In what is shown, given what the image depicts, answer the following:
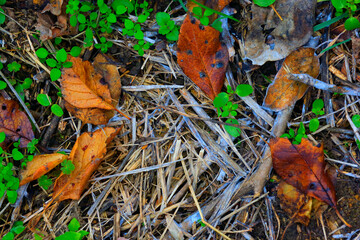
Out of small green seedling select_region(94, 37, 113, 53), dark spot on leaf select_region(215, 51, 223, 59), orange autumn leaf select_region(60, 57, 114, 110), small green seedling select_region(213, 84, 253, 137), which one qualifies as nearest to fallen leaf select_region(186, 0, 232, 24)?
dark spot on leaf select_region(215, 51, 223, 59)

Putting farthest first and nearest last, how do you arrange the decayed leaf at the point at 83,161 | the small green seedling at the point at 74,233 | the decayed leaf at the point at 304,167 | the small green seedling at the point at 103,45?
1. the small green seedling at the point at 103,45
2. the decayed leaf at the point at 83,161
3. the small green seedling at the point at 74,233
4. the decayed leaf at the point at 304,167

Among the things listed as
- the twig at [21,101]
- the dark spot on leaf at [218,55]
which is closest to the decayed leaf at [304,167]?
the dark spot on leaf at [218,55]

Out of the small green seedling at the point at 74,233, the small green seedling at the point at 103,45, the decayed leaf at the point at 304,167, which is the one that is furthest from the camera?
the small green seedling at the point at 103,45

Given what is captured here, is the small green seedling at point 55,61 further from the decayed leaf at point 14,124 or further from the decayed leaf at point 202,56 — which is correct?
the decayed leaf at point 202,56

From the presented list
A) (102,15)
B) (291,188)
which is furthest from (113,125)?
(291,188)

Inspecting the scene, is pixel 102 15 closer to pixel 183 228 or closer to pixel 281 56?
pixel 281 56

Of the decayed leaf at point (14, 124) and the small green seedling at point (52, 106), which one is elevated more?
the small green seedling at point (52, 106)

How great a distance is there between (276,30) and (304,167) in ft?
3.38

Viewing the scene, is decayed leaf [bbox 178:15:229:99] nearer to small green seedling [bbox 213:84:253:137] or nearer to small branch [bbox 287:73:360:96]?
small green seedling [bbox 213:84:253:137]

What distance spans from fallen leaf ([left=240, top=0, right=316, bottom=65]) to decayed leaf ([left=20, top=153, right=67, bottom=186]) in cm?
165

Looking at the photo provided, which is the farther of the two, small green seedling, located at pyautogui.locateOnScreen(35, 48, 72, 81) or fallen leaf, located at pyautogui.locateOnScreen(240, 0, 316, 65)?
small green seedling, located at pyautogui.locateOnScreen(35, 48, 72, 81)

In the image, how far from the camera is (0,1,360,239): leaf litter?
83.8 inches

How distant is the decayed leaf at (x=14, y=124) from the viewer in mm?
2359

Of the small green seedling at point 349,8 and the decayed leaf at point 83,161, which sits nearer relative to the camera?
the small green seedling at point 349,8
